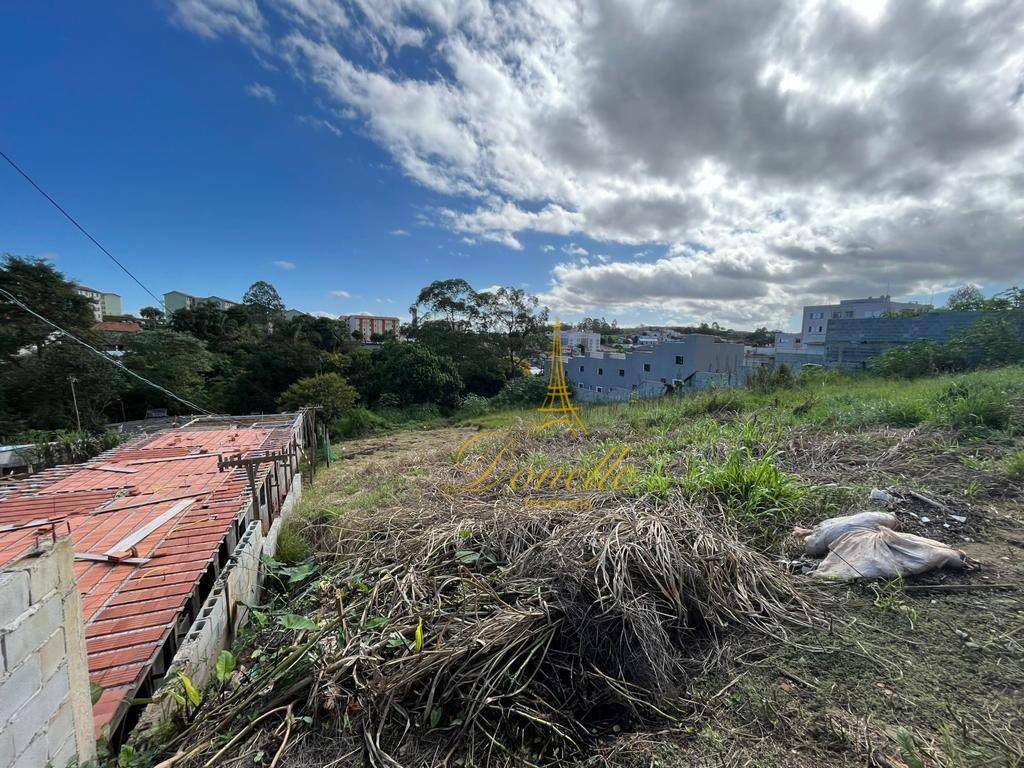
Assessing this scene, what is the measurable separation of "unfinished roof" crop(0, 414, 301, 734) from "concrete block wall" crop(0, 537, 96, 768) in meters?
0.12

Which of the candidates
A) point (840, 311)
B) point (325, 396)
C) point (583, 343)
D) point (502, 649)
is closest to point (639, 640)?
point (502, 649)

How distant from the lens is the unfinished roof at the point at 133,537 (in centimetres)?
212

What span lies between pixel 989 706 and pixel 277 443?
7.63m

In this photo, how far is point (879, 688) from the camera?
170 cm

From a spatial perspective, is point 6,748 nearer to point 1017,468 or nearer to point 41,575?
point 41,575

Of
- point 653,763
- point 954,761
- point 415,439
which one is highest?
point 954,761

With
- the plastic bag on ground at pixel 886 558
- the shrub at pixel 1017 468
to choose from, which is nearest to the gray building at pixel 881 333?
the shrub at pixel 1017 468

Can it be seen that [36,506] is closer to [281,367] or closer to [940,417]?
[940,417]

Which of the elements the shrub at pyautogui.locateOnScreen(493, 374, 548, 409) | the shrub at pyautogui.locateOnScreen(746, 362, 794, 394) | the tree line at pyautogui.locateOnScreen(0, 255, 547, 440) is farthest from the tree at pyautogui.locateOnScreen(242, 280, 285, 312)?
the shrub at pyautogui.locateOnScreen(746, 362, 794, 394)

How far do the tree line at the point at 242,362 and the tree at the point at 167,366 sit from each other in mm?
52

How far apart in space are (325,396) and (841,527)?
15417 mm

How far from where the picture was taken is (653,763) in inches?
60.1

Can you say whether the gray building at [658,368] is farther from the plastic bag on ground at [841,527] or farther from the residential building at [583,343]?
the plastic bag on ground at [841,527]

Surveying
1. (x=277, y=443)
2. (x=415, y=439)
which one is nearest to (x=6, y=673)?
(x=277, y=443)
